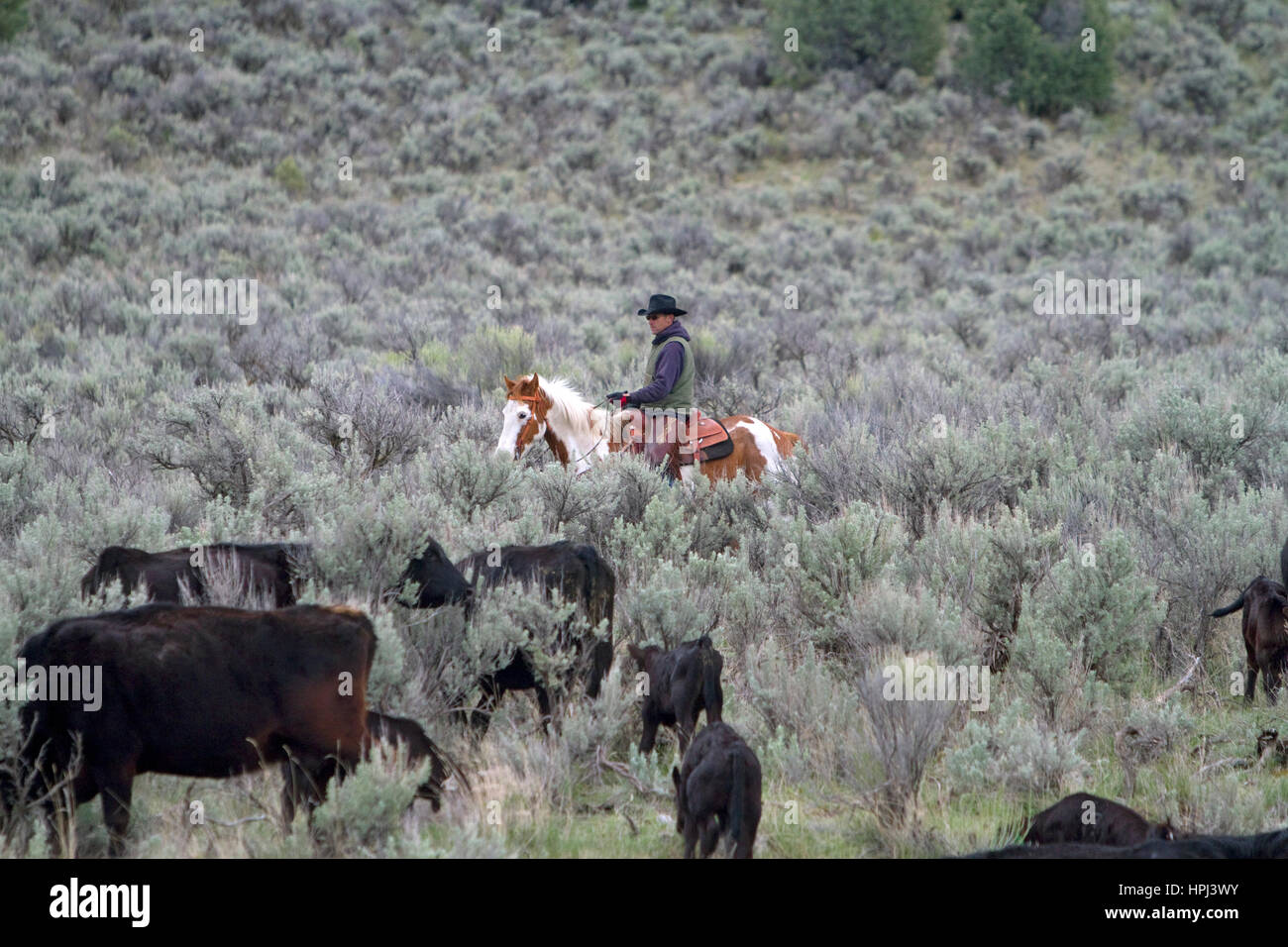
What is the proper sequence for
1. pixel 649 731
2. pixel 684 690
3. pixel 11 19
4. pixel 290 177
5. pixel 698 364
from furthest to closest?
pixel 11 19, pixel 290 177, pixel 698 364, pixel 649 731, pixel 684 690

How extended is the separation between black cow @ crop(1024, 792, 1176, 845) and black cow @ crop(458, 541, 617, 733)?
89.3 inches

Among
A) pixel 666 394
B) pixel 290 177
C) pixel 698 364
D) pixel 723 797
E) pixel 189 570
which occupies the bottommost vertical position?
pixel 723 797

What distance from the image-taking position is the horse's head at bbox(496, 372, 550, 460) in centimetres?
980

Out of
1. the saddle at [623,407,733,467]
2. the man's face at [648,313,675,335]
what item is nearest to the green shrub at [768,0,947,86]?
the man's face at [648,313,675,335]

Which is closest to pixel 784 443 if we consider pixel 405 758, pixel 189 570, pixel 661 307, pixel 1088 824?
pixel 661 307

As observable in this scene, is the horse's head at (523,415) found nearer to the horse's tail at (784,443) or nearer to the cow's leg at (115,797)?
the horse's tail at (784,443)

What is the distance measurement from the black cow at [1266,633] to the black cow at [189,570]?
4.78 meters

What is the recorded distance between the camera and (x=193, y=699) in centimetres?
421

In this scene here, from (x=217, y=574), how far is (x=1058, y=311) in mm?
19825

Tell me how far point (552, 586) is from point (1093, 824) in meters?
2.83

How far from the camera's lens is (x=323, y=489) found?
820cm

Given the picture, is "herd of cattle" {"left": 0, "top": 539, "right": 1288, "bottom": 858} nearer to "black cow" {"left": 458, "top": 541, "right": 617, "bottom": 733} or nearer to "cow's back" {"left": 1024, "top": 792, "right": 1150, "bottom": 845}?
"cow's back" {"left": 1024, "top": 792, "right": 1150, "bottom": 845}

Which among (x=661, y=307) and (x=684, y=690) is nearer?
(x=684, y=690)

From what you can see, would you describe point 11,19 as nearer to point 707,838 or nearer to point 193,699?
point 193,699
